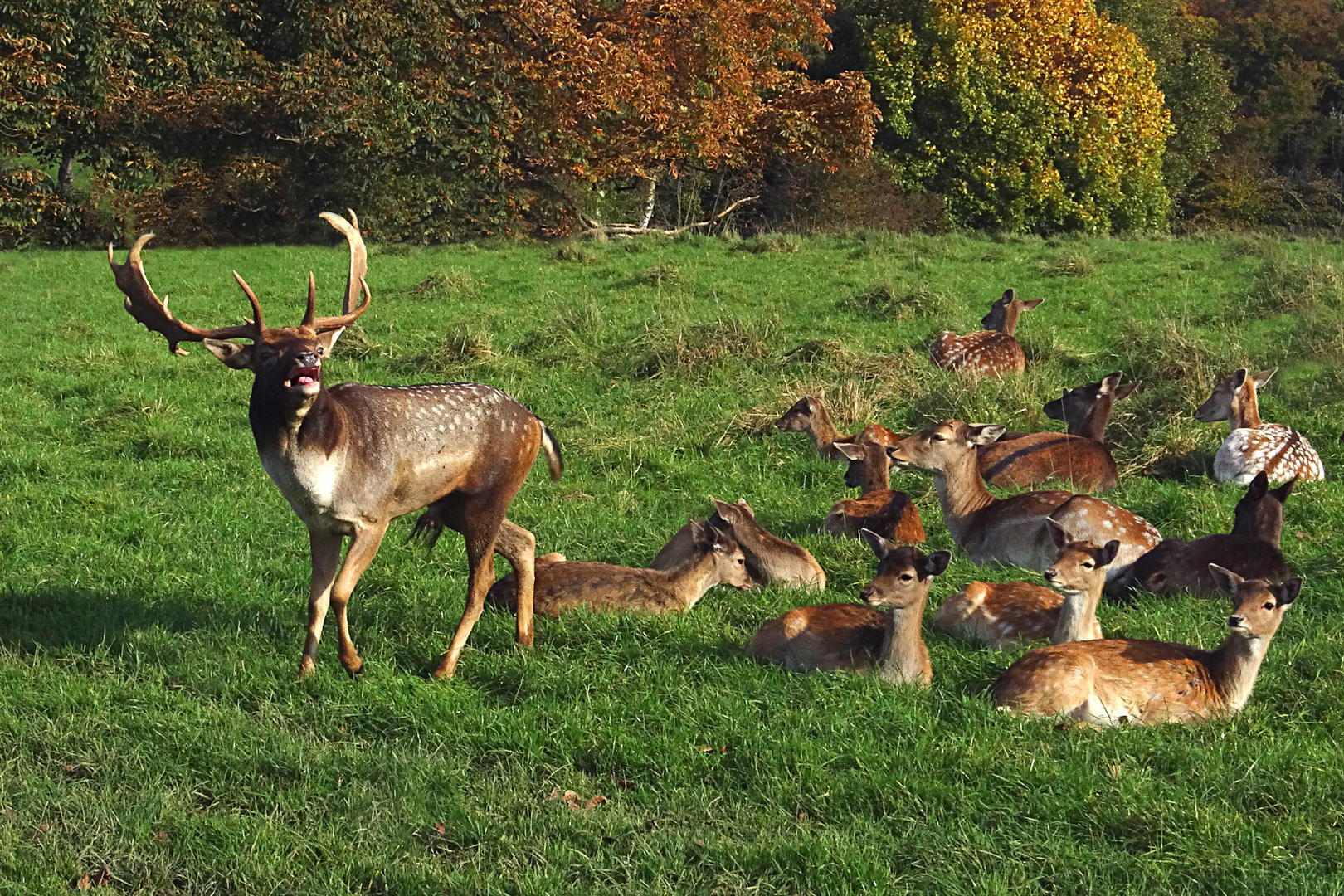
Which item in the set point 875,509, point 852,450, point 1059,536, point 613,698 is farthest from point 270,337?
point 852,450

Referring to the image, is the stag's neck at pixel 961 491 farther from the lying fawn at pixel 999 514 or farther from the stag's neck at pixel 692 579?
the stag's neck at pixel 692 579

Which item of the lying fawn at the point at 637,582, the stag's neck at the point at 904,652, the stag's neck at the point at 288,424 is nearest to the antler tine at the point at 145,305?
the stag's neck at the point at 288,424

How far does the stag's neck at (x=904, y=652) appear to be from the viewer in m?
5.59

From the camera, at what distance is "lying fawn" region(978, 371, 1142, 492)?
902 cm

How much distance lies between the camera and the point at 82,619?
654 centimetres

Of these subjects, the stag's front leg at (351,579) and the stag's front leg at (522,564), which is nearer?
the stag's front leg at (351,579)

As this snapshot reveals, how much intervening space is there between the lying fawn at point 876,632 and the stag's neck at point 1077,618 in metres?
0.62

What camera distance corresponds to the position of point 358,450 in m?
5.81

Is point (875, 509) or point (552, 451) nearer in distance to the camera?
point (552, 451)

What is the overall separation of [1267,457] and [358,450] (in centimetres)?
599

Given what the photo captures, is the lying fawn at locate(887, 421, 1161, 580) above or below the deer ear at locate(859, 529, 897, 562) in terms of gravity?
below

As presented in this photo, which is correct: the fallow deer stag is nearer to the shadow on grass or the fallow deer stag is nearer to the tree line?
the shadow on grass

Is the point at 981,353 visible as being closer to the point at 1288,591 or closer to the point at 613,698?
the point at 1288,591

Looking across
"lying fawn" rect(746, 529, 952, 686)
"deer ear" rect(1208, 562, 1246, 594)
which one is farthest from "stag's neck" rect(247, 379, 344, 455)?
"deer ear" rect(1208, 562, 1246, 594)
